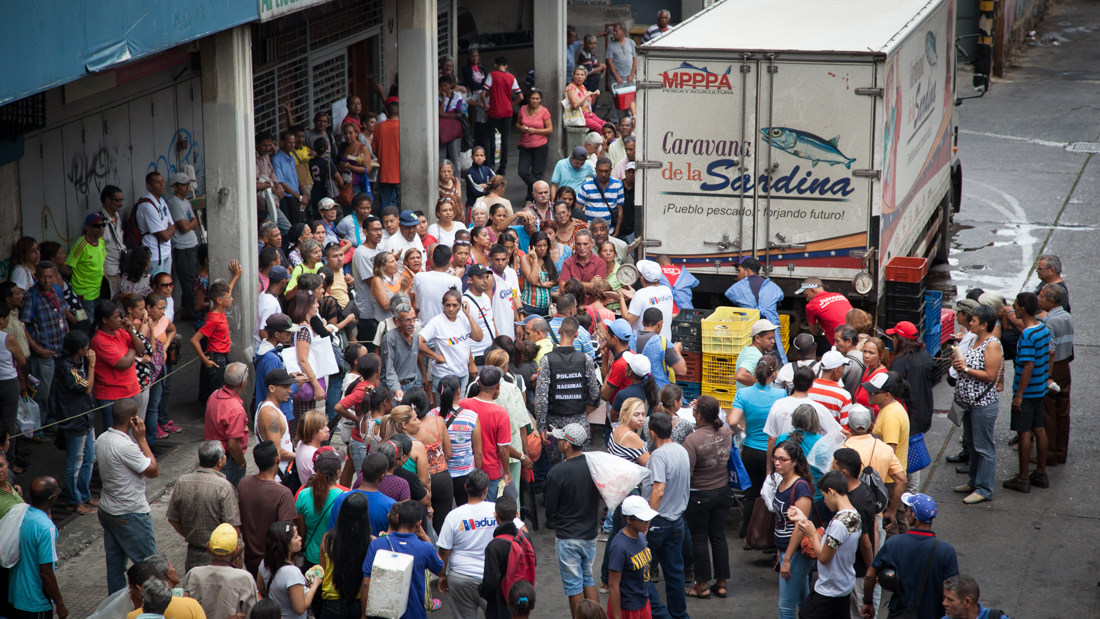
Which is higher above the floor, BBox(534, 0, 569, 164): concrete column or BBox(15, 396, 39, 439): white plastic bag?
BBox(534, 0, 569, 164): concrete column

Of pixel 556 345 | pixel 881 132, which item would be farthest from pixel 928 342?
pixel 556 345

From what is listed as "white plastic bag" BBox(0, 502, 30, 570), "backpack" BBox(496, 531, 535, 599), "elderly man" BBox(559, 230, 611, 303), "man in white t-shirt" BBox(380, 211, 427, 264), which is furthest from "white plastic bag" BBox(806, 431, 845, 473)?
"white plastic bag" BBox(0, 502, 30, 570)

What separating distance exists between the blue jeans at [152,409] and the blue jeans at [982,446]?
6.95m

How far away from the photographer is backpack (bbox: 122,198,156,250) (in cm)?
1207

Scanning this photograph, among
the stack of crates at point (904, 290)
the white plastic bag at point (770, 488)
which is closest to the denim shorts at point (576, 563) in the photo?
the white plastic bag at point (770, 488)

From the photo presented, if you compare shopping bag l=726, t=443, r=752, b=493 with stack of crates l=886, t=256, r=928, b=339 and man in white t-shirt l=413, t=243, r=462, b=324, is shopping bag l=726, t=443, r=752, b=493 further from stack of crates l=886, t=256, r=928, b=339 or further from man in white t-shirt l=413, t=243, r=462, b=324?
stack of crates l=886, t=256, r=928, b=339

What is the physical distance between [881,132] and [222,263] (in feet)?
21.0

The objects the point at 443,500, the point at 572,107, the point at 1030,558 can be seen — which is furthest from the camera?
the point at 572,107

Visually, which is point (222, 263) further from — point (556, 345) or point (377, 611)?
point (377, 611)

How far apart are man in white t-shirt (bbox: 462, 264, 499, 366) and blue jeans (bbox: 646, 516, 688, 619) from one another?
3166 millimetres

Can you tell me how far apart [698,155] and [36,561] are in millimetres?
7034

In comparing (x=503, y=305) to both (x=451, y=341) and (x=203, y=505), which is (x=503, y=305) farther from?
(x=203, y=505)

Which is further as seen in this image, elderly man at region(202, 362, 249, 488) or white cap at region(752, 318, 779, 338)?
white cap at region(752, 318, 779, 338)

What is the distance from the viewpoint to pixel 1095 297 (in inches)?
579
